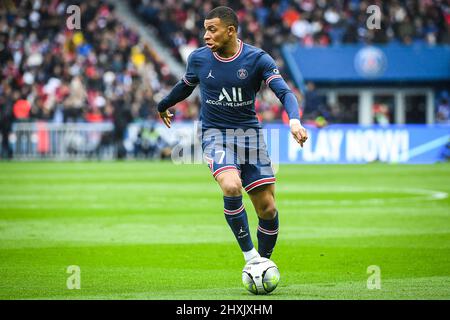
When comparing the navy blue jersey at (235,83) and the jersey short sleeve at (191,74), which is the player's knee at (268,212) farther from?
the jersey short sleeve at (191,74)

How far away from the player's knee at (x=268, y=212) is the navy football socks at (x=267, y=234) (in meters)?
0.05

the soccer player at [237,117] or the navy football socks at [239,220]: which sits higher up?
the soccer player at [237,117]

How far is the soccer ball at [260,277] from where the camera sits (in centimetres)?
851

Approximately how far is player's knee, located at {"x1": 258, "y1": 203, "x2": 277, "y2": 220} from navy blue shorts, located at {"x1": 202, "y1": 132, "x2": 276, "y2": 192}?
0.81 feet

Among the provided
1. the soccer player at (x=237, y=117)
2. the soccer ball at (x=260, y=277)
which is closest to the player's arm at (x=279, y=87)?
the soccer player at (x=237, y=117)

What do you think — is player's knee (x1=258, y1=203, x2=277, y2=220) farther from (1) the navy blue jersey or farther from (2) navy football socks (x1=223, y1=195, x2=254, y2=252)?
(1) the navy blue jersey

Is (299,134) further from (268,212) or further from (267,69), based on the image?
(268,212)

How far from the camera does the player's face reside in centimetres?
891

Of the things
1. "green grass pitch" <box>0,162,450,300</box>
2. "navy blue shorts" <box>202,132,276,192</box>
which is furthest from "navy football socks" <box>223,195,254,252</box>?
"green grass pitch" <box>0,162,450,300</box>

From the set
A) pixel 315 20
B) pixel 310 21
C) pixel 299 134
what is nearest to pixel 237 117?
pixel 299 134
